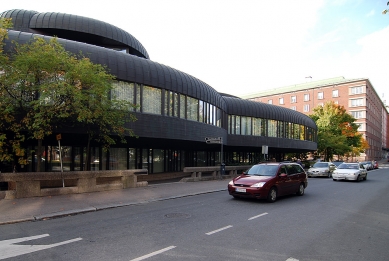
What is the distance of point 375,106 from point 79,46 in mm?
96366

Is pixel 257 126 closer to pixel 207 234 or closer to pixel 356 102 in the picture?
pixel 207 234

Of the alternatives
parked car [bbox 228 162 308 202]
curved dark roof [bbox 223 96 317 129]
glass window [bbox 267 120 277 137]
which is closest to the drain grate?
parked car [bbox 228 162 308 202]

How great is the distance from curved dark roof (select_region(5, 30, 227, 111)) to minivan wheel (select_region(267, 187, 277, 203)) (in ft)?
33.8

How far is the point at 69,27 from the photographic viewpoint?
2450cm

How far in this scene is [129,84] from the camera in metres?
17.6

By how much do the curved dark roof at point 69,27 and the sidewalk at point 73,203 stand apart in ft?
55.0

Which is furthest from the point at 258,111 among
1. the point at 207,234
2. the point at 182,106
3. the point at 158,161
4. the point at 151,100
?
the point at 207,234

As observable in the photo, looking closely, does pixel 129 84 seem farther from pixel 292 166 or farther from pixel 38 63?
pixel 292 166

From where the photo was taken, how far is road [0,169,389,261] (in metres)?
5.56

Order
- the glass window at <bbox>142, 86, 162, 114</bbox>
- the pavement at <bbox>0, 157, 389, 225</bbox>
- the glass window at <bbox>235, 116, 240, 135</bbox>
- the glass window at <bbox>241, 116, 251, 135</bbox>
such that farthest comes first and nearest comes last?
the glass window at <bbox>241, 116, 251, 135</bbox> < the glass window at <bbox>235, 116, 240, 135</bbox> < the glass window at <bbox>142, 86, 162, 114</bbox> < the pavement at <bbox>0, 157, 389, 225</bbox>

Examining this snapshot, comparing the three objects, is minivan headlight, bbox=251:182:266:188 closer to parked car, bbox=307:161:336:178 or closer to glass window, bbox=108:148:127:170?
glass window, bbox=108:148:127:170

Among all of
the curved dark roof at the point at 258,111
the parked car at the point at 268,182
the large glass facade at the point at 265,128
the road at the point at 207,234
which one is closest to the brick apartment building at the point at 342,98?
the large glass facade at the point at 265,128

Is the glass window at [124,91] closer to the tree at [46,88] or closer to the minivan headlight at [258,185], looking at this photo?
the tree at [46,88]

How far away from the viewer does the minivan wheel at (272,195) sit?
11552 mm
